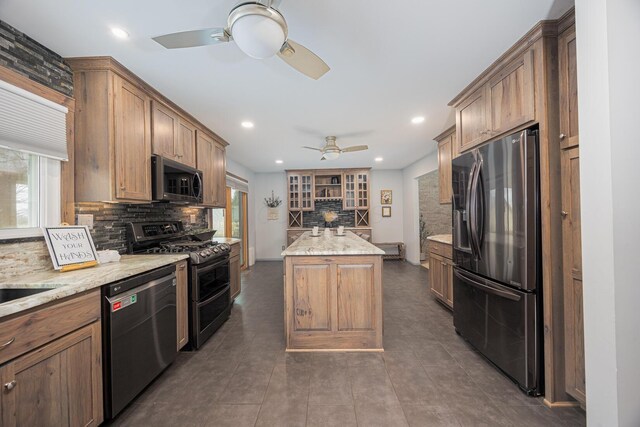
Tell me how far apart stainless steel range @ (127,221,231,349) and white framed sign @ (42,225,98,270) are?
0.56 metres

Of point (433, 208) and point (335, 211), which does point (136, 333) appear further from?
point (433, 208)

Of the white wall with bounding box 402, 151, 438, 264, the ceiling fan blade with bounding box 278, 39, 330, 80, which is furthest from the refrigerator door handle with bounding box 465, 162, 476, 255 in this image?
the white wall with bounding box 402, 151, 438, 264

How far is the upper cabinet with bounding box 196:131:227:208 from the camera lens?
325 cm

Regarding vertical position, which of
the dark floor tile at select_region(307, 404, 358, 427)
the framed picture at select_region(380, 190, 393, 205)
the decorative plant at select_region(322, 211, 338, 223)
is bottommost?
the dark floor tile at select_region(307, 404, 358, 427)

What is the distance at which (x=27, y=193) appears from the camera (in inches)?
65.9

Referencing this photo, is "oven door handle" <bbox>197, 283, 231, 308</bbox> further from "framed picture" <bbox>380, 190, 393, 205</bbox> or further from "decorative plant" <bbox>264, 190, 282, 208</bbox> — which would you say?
"framed picture" <bbox>380, 190, 393, 205</bbox>

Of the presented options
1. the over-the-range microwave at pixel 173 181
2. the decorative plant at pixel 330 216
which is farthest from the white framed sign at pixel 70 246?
the decorative plant at pixel 330 216

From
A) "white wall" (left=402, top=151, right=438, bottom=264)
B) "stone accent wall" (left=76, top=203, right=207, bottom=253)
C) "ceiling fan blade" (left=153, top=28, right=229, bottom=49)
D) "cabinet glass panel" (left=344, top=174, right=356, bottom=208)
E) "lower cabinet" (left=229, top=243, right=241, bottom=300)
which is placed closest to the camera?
"ceiling fan blade" (left=153, top=28, right=229, bottom=49)

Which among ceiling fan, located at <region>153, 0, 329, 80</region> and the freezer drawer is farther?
the freezer drawer

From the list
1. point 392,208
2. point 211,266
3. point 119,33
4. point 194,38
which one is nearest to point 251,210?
point 392,208

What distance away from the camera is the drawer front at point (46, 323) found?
1.03 metres

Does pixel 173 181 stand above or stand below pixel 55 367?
above

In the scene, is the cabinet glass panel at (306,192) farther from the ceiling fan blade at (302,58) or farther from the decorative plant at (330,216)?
the ceiling fan blade at (302,58)

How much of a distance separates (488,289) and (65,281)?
110 inches
